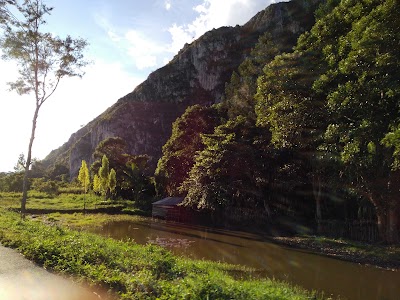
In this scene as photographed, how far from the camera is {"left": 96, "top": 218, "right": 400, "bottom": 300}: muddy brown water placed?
37.8ft

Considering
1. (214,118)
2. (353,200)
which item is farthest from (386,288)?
(214,118)

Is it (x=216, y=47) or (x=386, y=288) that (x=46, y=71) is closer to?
(x=386, y=288)

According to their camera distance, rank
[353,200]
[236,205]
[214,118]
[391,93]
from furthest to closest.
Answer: [214,118] < [236,205] < [353,200] < [391,93]

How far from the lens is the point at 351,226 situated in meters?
21.9

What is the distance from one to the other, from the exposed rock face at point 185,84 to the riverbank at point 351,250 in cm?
5748

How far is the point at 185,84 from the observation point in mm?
93438

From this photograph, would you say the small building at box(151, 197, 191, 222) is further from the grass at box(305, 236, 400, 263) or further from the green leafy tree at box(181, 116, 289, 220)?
the grass at box(305, 236, 400, 263)

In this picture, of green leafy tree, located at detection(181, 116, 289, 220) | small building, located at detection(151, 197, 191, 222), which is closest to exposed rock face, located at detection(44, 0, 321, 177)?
green leafy tree, located at detection(181, 116, 289, 220)

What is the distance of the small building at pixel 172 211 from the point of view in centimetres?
3222

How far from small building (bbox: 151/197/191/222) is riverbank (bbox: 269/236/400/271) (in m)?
12.1

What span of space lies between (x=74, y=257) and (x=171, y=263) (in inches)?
95.7

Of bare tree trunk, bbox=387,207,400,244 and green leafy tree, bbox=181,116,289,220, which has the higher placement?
green leafy tree, bbox=181,116,289,220

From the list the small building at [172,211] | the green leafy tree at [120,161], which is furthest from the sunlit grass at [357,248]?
the green leafy tree at [120,161]

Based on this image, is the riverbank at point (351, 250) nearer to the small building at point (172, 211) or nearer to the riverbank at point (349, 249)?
the riverbank at point (349, 249)
